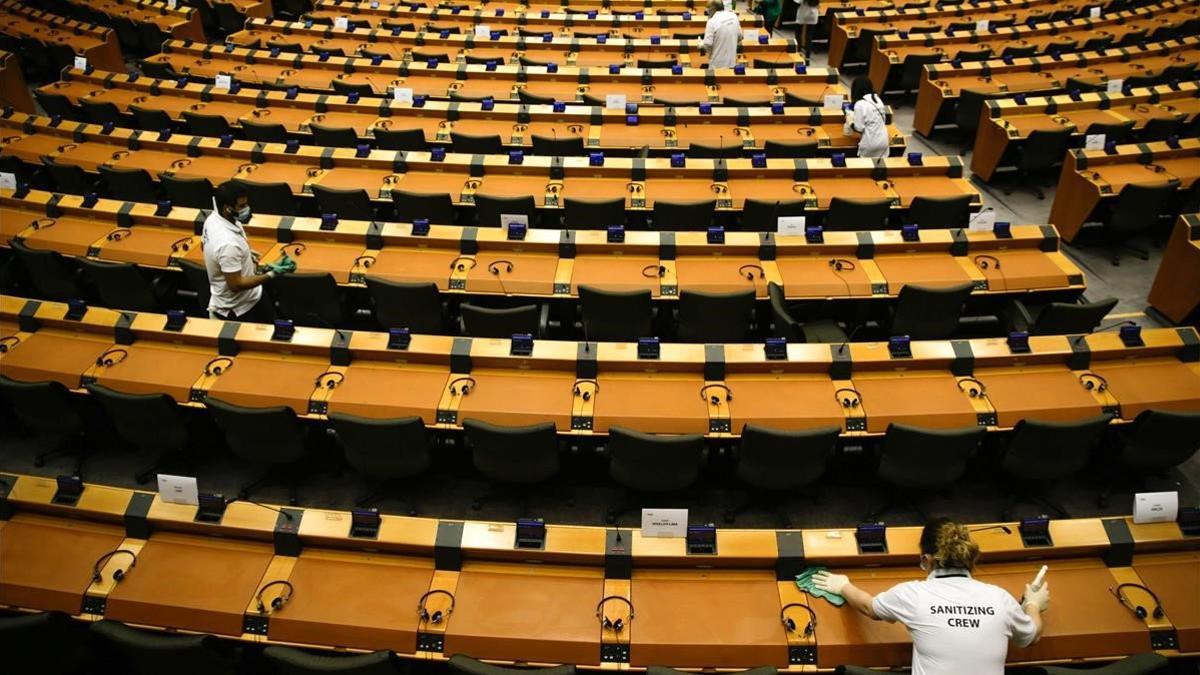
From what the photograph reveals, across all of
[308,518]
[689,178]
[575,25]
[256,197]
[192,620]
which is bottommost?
[192,620]

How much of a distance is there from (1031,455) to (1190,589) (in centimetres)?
Result: 115

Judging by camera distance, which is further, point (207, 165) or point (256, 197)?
point (207, 165)

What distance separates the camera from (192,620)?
3932mm

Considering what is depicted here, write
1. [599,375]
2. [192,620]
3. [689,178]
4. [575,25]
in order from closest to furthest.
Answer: [192,620], [599,375], [689,178], [575,25]

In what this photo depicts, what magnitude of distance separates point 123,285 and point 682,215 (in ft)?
17.0

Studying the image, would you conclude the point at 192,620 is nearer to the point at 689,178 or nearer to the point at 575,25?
the point at 689,178

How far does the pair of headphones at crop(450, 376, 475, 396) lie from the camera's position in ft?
17.1

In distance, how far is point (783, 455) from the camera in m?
4.75

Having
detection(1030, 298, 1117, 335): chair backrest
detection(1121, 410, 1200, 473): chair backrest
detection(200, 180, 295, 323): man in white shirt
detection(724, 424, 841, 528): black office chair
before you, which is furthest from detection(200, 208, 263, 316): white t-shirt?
detection(1121, 410, 1200, 473): chair backrest

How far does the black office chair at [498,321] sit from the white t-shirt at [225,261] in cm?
178

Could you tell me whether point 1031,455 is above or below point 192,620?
above

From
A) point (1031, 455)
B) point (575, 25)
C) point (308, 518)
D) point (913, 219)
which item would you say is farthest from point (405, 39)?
point (1031, 455)

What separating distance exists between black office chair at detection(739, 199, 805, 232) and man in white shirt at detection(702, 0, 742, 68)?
4.91 meters

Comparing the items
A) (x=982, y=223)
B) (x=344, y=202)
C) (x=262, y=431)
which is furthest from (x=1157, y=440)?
(x=344, y=202)
